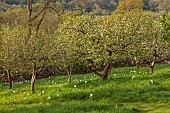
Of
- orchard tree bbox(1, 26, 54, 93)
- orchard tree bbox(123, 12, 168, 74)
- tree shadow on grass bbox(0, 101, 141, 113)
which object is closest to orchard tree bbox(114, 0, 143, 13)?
orchard tree bbox(123, 12, 168, 74)

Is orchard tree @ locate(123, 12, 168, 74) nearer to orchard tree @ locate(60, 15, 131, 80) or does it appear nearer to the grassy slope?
orchard tree @ locate(60, 15, 131, 80)

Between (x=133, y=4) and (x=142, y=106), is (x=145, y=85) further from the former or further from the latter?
(x=133, y=4)

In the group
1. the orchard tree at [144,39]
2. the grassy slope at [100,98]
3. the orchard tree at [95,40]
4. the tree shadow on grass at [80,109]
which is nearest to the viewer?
the tree shadow on grass at [80,109]

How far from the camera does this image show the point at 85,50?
2559 centimetres

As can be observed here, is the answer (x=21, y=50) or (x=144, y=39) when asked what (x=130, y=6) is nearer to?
(x=144, y=39)

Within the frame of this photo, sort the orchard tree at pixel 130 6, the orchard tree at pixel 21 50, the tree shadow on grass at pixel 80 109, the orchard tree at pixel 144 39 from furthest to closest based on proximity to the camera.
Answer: the orchard tree at pixel 130 6
the orchard tree at pixel 21 50
the orchard tree at pixel 144 39
the tree shadow on grass at pixel 80 109

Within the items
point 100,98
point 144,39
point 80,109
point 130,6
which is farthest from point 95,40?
point 130,6

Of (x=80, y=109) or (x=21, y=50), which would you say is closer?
(x=80, y=109)

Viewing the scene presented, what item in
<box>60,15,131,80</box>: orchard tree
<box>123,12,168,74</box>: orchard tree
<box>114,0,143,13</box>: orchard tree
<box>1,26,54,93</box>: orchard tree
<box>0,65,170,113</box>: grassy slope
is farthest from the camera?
<box>114,0,143,13</box>: orchard tree

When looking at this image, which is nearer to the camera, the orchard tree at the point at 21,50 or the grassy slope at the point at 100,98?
the grassy slope at the point at 100,98

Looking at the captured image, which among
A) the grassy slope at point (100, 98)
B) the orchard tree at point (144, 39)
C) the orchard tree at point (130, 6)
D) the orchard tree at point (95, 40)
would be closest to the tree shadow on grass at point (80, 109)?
the grassy slope at point (100, 98)

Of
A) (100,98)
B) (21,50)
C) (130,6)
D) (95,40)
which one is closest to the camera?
(100,98)

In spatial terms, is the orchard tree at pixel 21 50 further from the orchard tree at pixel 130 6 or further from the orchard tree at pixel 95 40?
the orchard tree at pixel 130 6

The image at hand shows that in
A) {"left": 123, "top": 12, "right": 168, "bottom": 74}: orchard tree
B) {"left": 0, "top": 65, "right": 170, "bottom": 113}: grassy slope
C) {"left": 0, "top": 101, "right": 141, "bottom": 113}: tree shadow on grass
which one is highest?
{"left": 123, "top": 12, "right": 168, "bottom": 74}: orchard tree
